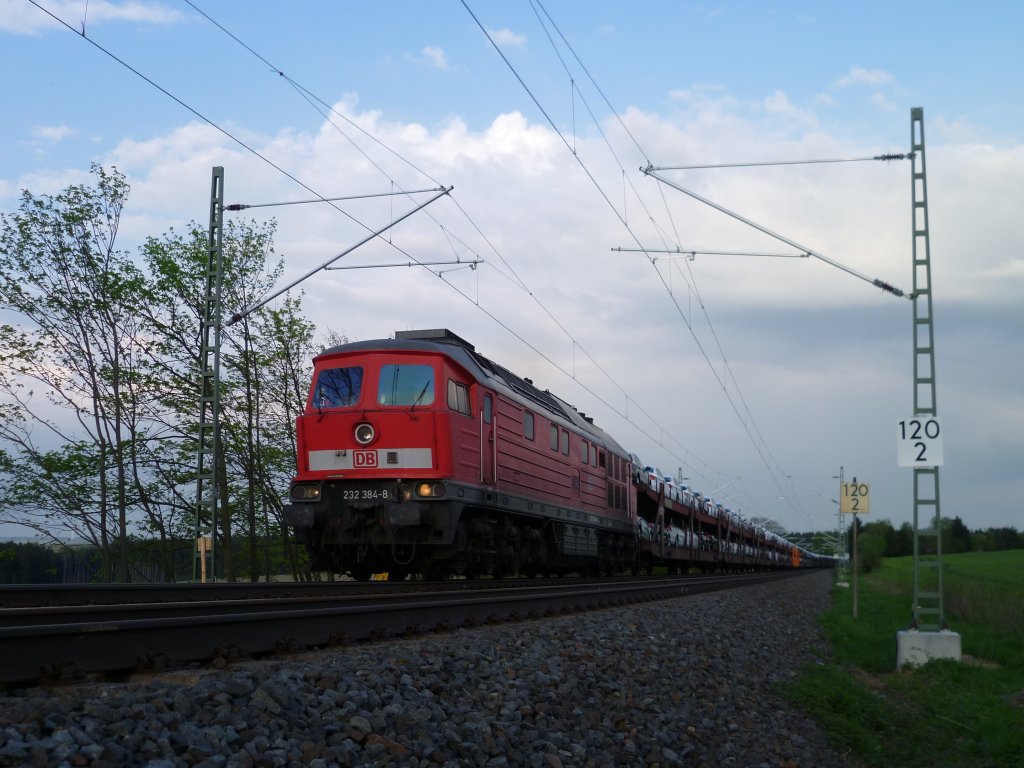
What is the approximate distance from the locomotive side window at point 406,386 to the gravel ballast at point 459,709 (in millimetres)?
4966

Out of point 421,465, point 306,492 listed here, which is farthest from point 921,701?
point 306,492

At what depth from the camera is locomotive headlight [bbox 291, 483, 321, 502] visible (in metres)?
14.9

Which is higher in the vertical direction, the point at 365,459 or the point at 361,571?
the point at 365,459

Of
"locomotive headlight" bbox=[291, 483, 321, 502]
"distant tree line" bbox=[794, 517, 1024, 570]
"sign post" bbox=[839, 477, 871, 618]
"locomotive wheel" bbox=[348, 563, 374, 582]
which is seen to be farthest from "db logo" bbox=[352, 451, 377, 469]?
"distant tree line" bbox=[794, 517, 1024, 570]

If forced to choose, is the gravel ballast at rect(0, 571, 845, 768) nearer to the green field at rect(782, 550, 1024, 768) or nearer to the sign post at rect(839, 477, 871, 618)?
the green field at rect(782, 550, 1024, 768)

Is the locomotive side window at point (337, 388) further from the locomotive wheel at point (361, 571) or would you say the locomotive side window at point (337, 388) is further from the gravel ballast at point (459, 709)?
the gravel ballast at point (459, 709)

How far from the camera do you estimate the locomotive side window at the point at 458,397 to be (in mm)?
15500

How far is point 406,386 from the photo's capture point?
15.3 meters

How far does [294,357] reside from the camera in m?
28.5

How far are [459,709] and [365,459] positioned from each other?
9216mm

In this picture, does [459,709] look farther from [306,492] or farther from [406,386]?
[406,386]

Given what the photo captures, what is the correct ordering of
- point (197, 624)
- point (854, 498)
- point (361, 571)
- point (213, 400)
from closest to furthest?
1. point (197, 624)
2. point (361, 571)
3. point (213, 400)
4. point (854, 498)

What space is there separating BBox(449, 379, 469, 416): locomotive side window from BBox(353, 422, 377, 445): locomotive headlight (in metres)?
1.31

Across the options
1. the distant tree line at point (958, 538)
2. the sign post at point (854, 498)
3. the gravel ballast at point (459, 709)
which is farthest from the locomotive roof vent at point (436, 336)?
the distant tree line at point (958, 538)
